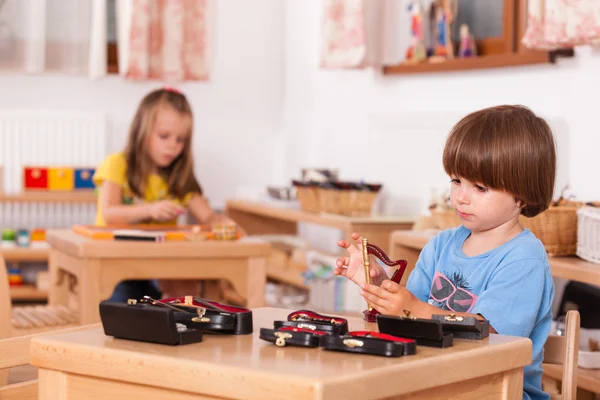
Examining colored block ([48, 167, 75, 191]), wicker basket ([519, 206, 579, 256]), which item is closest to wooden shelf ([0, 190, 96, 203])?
colored block ([48, 167, 75, 191])

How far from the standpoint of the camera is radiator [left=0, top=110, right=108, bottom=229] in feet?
17.1

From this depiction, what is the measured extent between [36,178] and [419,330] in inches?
162

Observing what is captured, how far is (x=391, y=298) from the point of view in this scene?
1.49 meters

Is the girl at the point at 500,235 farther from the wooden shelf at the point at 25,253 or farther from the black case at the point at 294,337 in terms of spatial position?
the wooden shelf at the point at 25,253

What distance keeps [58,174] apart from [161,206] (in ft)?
6.53

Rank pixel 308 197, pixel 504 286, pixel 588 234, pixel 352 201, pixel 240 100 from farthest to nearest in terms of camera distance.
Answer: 1. pixel 240 100
2. pixel 308 197
3. pixel 352 201
4. pixel 588 234
5. pixel 504 286

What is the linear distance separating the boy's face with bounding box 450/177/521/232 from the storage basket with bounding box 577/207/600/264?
0.90 m

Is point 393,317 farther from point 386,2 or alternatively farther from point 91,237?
point 386,2

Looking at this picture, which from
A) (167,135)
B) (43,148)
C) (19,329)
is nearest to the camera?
(19,329)

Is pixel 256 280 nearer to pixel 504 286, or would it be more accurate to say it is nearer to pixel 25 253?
pixel 504 286

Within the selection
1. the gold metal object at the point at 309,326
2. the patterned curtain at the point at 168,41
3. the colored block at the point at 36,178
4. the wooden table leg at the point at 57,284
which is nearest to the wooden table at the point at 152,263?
the wooden table leg at the point at 57,284

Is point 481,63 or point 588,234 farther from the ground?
point 481,63

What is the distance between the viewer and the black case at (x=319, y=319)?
137 centimetres

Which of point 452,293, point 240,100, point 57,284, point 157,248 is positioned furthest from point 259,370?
point 240,100
